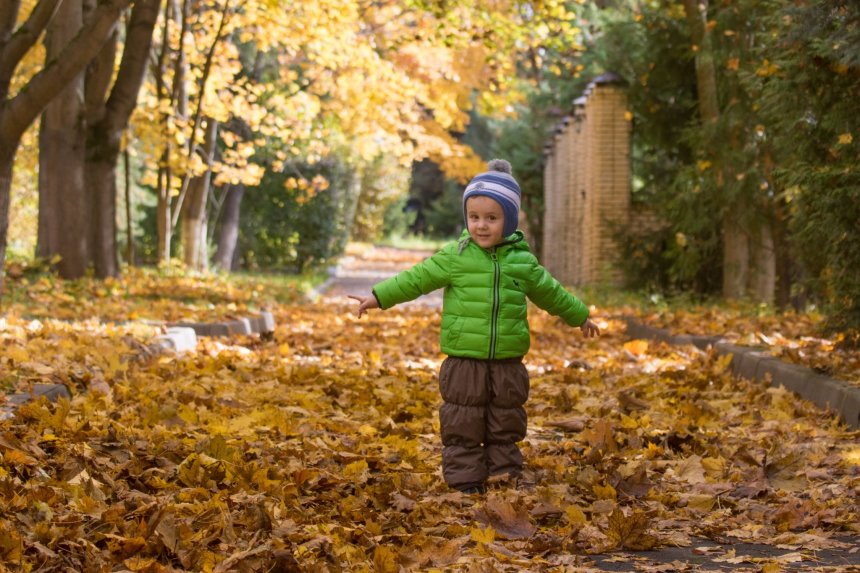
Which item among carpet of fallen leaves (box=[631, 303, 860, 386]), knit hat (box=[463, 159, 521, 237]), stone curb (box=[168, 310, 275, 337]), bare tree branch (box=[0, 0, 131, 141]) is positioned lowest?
stone curb (box=[168, 310, 275, 337])

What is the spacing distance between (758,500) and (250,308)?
1064 centimetres

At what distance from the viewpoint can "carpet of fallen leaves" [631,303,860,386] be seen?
861cm

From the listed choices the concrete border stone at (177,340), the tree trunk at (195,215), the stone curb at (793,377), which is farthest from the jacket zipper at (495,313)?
the tree trunk at (195,215)

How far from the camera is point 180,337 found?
10617 millimetres

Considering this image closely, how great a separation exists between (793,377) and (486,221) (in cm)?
372

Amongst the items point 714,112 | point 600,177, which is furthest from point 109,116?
point 600,177

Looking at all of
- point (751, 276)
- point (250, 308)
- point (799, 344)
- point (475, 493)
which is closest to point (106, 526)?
point (475, 493)

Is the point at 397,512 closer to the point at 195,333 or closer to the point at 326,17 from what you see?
the point at 195,333

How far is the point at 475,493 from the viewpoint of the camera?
5703mm

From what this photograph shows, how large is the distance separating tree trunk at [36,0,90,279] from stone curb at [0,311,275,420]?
2923mm

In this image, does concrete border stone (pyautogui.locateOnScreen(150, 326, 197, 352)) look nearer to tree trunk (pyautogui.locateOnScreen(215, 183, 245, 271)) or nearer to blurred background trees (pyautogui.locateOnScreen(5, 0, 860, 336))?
blurred background trees (pyautogui.locateOnScreen(5, 0, 860, 336))

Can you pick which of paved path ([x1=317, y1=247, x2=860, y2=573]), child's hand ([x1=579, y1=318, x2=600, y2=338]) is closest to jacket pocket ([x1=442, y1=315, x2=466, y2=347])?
child's hand ([x1=579, y1=318, x2=600, y2=338])

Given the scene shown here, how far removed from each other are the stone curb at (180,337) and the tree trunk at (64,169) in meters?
2.92

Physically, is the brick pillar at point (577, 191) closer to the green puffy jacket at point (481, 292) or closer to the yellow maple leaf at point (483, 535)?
the green puffy jacket at point (481, 292)
